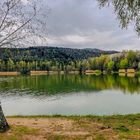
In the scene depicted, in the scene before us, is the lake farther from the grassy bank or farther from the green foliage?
the green foliage

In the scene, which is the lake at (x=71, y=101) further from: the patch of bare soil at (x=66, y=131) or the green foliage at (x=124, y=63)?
the green foliage at (x=124, y=63)

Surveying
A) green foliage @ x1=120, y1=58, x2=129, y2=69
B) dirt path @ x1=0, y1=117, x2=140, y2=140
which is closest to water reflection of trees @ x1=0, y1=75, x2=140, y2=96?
dirt path @ x1=0, y1=117, x2=140, y2=140

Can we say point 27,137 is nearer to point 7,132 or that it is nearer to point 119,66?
point 7,132

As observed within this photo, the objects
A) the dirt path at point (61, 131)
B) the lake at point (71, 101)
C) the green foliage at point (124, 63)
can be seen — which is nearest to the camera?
the dirt path at point (61, 131)

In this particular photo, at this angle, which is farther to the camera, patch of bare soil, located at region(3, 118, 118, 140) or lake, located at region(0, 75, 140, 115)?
lake, located at region(0, 75, 140, 115)

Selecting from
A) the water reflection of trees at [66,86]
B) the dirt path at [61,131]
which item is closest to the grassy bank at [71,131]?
the dirt path at [61,131]

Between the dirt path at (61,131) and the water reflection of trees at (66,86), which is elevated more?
the dirt path at (61,131)

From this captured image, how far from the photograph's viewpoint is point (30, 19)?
17.1 meters

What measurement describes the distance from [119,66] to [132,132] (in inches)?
6867

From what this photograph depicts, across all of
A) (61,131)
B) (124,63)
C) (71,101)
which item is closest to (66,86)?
(71,101)

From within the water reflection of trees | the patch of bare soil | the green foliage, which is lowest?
the water reflection of trees

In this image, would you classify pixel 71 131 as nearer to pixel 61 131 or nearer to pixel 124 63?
pixel 61 131

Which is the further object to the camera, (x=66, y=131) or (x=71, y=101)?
(x=71, y=101)

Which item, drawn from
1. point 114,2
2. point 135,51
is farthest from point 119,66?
point 114,2
